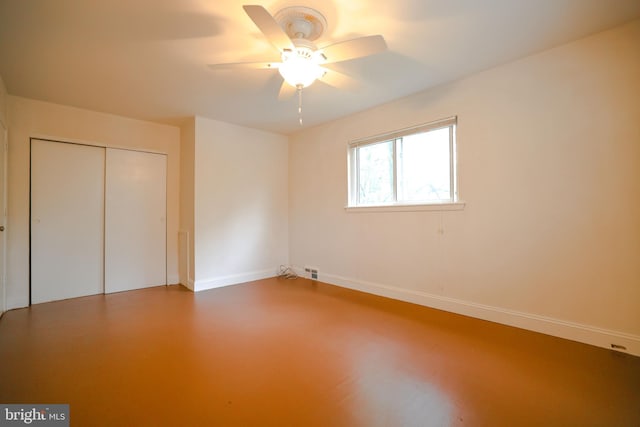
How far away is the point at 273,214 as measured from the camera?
457 centimetres

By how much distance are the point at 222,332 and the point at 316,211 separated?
2.27m

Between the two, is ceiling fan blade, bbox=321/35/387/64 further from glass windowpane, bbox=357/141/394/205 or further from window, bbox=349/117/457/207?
glass windowpane, bbox=357/141/394/205

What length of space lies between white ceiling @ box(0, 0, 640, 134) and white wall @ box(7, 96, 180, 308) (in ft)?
0.70

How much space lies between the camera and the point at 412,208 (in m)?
3.12

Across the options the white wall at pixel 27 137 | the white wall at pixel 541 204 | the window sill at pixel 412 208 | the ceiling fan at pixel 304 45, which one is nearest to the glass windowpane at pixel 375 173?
the window sill at pixel 412 208

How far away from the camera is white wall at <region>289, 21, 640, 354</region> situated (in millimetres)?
2006

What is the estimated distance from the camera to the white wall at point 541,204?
2.01m

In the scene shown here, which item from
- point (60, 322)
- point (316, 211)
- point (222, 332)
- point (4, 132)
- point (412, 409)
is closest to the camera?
point (412, 409)

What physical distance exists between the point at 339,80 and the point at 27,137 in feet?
11.5

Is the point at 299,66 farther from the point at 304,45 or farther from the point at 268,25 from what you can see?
the point at 268,25

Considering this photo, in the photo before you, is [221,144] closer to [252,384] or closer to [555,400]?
[252,384]

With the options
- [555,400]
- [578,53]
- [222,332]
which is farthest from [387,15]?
[222,332]

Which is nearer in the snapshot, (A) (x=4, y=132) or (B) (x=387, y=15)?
(B) (x=387, y=15)

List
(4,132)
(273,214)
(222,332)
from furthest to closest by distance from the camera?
1. (273,214)
2. (4,132)
3. (222,332)
